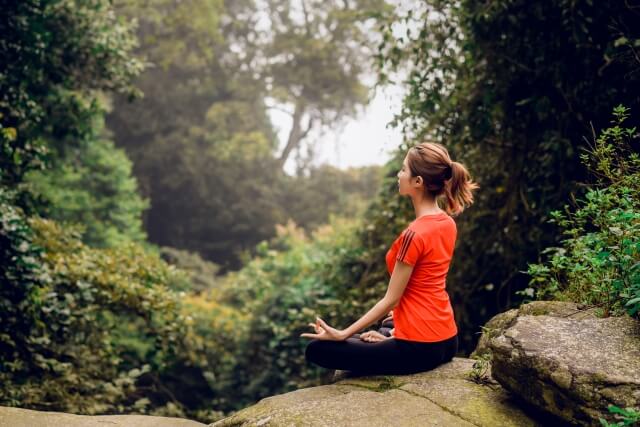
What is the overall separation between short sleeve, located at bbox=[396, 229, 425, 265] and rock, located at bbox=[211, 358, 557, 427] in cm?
67

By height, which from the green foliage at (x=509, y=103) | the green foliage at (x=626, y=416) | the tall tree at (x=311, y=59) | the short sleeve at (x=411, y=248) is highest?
the tall tree at (x=311, y=59)

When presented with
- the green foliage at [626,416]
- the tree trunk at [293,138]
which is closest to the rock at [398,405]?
the green foliage at [626,416]

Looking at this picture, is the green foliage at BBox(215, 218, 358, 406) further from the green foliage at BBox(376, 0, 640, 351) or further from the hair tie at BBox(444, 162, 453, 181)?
the hair tie at BBox(444, 162, 453, 181)

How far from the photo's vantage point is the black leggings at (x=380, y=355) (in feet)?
10.0

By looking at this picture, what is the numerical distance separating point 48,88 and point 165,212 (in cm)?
1658

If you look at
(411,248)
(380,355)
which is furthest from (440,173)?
(380,355)

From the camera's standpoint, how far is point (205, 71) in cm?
2377

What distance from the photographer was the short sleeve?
2.94m

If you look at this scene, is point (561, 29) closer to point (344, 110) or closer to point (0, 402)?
point (0, 402)

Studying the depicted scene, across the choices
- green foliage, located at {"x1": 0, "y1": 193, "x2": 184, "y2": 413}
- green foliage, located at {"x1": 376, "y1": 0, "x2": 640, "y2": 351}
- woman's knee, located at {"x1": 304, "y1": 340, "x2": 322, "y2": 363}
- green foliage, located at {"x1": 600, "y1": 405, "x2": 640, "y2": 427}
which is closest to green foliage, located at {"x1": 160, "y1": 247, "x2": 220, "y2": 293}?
green foliage, located at {"x1": 0, "y1": 193, "x2": 184, "y2": 413}

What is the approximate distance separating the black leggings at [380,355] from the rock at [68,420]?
1077 mm

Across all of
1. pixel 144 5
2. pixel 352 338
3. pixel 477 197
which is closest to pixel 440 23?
pixel 477 197

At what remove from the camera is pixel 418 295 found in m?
3.05

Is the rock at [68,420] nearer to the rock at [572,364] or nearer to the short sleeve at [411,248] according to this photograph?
the short sleeve at [411,248]
